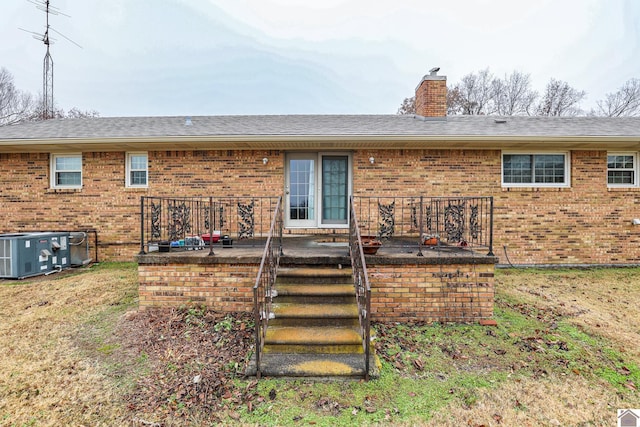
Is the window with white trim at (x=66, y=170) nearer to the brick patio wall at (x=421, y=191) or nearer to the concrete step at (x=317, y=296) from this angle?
the brick patio wall at (x=421, y=191)

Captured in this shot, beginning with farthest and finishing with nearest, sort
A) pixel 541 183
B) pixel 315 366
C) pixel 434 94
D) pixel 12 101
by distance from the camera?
pixel 12 101 → pixel 434 94 → pixel 541 183 → pixel 315 366

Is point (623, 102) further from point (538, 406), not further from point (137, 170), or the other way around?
point (137, 170)

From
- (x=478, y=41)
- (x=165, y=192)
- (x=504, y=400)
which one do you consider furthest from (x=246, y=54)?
(x=504, y=400)

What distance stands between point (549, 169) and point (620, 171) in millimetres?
1878

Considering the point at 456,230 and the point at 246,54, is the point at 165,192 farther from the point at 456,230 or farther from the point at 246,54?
the point at 246,54

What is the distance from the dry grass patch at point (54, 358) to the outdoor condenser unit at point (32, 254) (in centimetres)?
70

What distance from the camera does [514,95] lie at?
24203 mm

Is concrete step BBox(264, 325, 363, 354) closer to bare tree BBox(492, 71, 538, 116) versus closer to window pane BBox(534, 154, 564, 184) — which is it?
window pane BBox(534, 154, 564, 184)

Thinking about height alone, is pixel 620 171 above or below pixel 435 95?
below

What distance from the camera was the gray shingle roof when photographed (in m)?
7.45

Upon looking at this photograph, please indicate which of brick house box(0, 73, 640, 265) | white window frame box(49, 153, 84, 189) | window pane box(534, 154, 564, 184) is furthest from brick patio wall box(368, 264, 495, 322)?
white window frame box(49, 153, 84, 189)

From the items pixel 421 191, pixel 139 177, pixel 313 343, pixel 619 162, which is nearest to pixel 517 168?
pixel 421 191

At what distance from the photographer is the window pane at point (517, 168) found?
7945 mm

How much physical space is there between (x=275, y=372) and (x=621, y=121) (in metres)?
12.5
